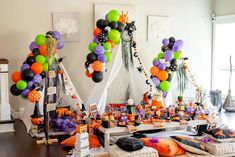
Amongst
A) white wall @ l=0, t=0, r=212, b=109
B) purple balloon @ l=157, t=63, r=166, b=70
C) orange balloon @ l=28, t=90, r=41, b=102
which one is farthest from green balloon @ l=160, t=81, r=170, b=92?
orange balloon @ l=28, t=90, r=41, b=102

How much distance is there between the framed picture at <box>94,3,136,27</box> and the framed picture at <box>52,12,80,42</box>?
0.42 meters

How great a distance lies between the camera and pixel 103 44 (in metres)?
5.56

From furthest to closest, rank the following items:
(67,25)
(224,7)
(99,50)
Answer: (224,7) → (67,25) → (99,50)

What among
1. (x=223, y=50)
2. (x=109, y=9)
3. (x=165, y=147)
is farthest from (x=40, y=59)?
(x=223, y=50)

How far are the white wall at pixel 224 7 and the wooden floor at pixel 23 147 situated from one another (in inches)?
193

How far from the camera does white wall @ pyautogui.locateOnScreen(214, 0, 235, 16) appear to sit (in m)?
7.45

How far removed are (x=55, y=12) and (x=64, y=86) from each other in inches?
62.7

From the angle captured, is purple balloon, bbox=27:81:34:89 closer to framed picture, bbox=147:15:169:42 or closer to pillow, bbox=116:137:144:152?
pillow, bbox=116:137:144:152

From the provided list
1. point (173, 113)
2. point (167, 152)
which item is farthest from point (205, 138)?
point (173, 113)

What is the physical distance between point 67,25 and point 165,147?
11.6ft

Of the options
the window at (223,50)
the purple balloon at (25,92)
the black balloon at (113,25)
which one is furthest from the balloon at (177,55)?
the purple balloon at (25,92)

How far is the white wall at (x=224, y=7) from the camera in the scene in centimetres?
745

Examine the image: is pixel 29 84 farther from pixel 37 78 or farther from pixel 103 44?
pixel 103 44

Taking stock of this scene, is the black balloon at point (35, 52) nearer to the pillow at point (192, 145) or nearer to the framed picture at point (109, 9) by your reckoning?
the framed picture at point (109, 9)
